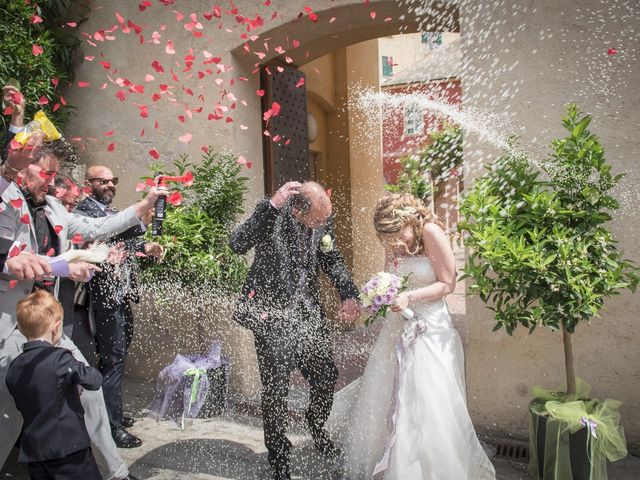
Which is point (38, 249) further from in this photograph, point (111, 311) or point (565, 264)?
point (565, 264)

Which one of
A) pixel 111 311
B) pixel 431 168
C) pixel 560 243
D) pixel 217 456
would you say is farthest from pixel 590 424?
pixel 431 168

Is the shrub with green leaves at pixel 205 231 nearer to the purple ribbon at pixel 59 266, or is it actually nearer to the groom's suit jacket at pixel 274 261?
the groom's suit jacket at pixel 274 261

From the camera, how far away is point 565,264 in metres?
3.50

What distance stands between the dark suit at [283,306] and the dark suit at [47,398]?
1023 mm

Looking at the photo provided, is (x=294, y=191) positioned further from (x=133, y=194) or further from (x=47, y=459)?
(x=133, y=194)

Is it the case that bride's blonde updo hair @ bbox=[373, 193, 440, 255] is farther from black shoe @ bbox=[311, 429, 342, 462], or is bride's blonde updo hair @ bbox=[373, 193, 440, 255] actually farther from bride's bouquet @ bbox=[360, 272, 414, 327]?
black shoe @ bbox=[311, 429, 342, 462]

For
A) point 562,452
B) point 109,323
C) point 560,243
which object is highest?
point 560,243

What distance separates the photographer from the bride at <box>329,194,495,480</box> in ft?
11.3

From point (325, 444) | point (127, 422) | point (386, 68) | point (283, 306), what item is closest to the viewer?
point (283, 306)

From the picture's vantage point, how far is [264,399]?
386cm

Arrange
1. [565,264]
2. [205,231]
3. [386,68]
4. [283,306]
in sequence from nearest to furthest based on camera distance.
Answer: [565,264] → [283,306] → [205,231] → [386,68]

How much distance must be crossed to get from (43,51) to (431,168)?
482cm

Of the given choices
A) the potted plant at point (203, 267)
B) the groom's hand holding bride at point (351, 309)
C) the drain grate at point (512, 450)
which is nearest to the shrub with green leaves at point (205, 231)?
the potted plant at point (203, 267)

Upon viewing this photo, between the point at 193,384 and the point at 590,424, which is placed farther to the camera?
the point at 193,384
